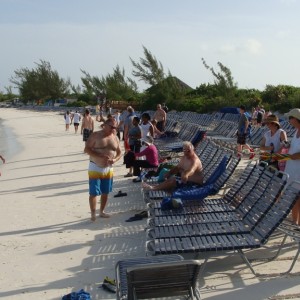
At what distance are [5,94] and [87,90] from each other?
5940 centimetres

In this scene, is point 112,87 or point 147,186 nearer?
point 147,186

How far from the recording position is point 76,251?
5859mm

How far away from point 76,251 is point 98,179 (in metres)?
1.50

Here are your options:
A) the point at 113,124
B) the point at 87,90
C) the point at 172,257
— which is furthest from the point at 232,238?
the point at 87,90

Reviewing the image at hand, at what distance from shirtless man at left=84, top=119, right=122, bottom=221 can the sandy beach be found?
0.40 meters

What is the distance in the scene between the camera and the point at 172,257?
12.2ft

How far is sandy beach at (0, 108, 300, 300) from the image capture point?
4641 millimetres

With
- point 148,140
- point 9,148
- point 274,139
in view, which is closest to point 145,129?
point 148,140

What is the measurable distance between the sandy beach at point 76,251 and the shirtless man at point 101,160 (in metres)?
0.40

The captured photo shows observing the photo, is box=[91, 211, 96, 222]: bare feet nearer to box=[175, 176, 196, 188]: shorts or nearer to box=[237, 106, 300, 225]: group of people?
box=[175, 176, 196, 188]: shorts

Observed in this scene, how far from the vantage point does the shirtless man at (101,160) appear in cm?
710

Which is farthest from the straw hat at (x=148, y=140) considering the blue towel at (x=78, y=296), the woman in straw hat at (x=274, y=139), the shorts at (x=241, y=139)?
the blue towel at (x=78, y=296)

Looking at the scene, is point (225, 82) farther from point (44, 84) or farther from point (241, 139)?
point (44, 84)

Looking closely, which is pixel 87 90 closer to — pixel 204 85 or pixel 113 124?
pixel 204 85
